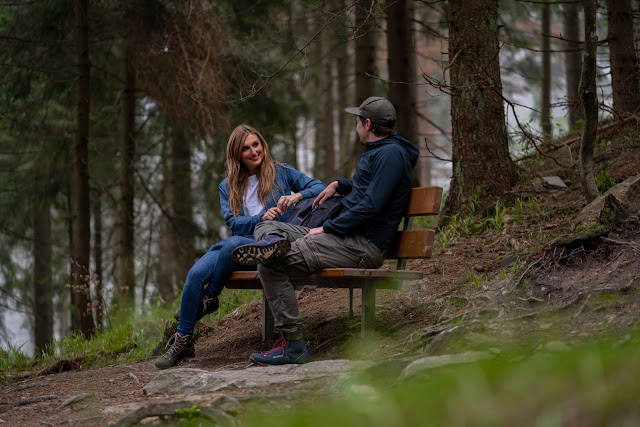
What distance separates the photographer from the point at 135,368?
21.2 ft

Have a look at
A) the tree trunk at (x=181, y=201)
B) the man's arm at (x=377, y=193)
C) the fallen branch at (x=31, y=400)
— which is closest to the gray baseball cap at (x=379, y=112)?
the man's arm at (x=377, y=193)

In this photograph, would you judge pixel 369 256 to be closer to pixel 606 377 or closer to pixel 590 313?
pixel 590 313

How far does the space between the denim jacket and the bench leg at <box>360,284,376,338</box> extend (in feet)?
3.31

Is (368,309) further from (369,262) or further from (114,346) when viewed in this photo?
(114,346)

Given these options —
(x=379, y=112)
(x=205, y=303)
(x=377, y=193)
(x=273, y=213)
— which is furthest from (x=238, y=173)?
(x=377, y=193)

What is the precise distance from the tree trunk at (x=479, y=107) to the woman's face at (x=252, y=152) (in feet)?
7.92

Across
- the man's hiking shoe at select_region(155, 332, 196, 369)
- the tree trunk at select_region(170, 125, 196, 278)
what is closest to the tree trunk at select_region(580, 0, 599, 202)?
the man's hiking shoe at select_region(155, 332, 196, 369)

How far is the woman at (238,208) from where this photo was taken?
5.76m

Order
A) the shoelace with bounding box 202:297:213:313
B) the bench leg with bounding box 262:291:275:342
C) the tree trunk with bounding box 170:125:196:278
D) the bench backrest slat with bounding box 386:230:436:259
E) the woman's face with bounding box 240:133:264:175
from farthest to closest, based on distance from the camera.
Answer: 1. the tree trunk with bounding box 170:125:196:278
2. the bench leg with bounding box 262:291:275:342
3. the woman's face with bounding box 240:133:264:175
4. the shoelace with bounding box 202:297:213:313
5. the bench backrest slat with bounding box 386:230:436:259

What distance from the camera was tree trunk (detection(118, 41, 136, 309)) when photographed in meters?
11.7

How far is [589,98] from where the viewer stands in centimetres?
611

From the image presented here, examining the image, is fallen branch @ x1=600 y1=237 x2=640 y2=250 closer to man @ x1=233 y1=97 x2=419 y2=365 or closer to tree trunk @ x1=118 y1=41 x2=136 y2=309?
man @ x1=233 y1=97 x2=419 y2=365

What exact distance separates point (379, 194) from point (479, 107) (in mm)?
2841

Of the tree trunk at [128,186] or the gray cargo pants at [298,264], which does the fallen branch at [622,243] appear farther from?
the tree trunk at [128,186]
